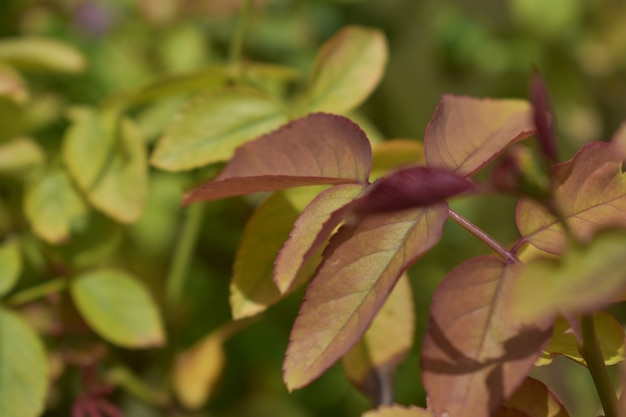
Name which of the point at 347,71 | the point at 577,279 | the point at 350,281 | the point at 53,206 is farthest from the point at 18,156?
the point at 577,279

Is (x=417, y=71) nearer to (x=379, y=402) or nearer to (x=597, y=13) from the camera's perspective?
(x=597, y=13)

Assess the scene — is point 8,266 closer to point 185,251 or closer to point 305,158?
point 185,251

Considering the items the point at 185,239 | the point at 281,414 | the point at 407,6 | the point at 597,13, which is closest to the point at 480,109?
the point at 185,239

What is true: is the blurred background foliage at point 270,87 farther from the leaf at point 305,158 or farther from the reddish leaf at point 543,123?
the reddish leaf at point 543,123

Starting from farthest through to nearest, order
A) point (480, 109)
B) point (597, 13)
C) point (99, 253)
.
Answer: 1. point (597, 13)
2. point (99, 253)
3. point (480, 109)

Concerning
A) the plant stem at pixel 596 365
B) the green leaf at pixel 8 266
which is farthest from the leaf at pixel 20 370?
the plant stem at pixel 596 365

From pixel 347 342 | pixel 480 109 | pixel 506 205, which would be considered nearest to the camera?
pixel 347 342
